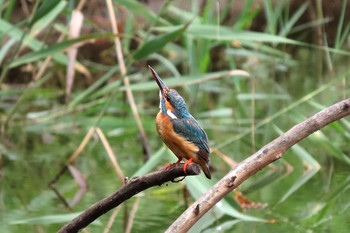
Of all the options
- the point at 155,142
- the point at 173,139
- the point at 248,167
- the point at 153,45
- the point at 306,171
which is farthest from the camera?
the point at 155,142

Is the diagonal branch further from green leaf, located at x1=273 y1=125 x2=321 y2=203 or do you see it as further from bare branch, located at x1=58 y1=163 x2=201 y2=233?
green leaf, located at x1=273 y1=125 x2=321 y2=203

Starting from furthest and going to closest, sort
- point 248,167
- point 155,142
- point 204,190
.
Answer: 1. point 155,142
2. point 204,190
3. point 248,167

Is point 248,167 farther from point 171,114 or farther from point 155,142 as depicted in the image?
point 155,142

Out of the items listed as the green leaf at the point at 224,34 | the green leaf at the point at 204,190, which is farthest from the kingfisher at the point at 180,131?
the green leaf at the point at 224,34

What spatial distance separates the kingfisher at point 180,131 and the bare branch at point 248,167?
0.30 feet

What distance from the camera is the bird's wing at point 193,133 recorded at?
1.55 meters

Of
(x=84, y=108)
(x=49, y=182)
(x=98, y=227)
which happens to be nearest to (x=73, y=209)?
(x=98, y=227)

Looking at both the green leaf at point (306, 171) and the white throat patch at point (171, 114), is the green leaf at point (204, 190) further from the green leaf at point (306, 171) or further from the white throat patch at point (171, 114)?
the white throat patch at point (171, 114)

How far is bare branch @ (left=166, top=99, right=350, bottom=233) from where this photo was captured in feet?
5.35

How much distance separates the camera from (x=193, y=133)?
1554mm

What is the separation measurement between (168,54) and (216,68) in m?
0.51

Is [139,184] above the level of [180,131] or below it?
below

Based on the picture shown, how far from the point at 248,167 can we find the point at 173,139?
23cm

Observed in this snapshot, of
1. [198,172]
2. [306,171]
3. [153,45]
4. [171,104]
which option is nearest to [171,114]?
[171,104]
